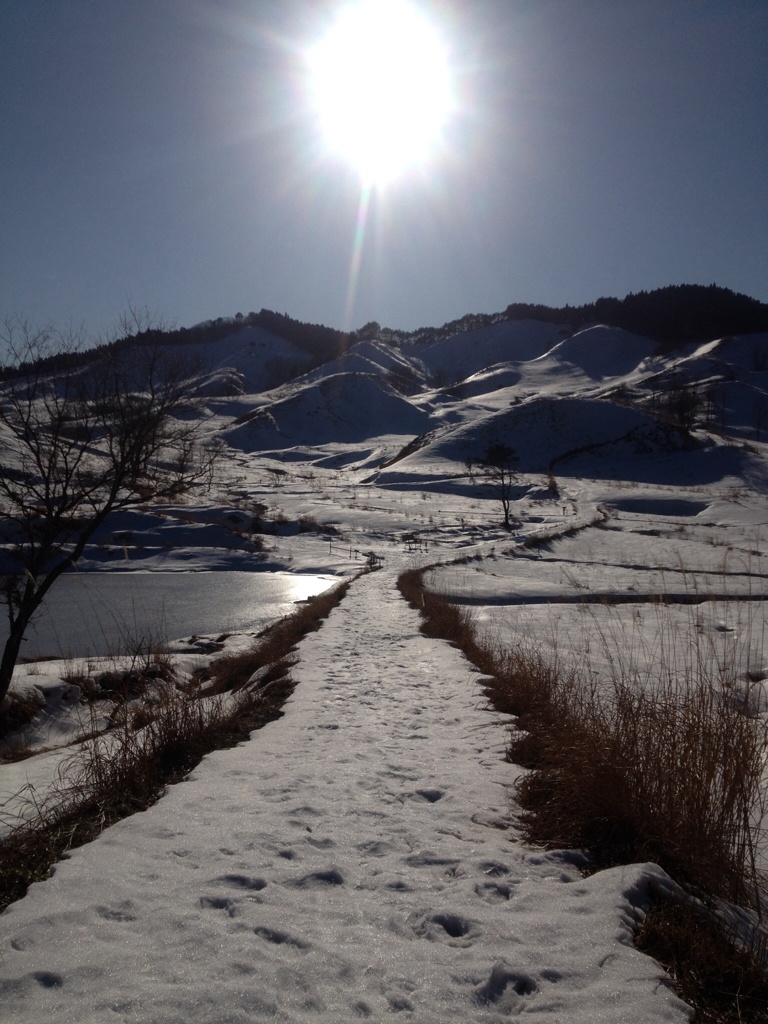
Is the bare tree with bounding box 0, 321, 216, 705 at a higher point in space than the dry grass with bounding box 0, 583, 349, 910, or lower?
higher

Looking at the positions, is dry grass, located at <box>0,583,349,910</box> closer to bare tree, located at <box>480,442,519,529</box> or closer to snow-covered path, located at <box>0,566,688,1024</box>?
snow-covered path, located at <box>0,566,688,1024</box>

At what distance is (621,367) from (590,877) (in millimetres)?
153407

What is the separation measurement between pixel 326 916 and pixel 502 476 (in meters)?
32.2

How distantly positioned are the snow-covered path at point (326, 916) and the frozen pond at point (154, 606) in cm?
786

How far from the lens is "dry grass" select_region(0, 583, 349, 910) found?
304cm

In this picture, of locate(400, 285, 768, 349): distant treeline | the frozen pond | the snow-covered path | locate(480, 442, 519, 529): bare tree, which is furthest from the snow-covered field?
locate(400, 285, 768, 349): distant treeline

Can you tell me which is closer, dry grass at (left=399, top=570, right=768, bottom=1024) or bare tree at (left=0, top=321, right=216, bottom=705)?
dry grass at (left=399, top=570, right=768, bottom=1024)

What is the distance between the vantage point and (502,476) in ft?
110

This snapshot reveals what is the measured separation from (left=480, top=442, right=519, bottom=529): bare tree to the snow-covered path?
99.1 feet

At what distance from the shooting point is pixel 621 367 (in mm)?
138500

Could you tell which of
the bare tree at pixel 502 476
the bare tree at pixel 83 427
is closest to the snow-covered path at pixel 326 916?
the bare tree at pixel 83 427

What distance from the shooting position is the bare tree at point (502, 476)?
34281mm

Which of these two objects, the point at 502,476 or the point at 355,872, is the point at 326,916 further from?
the point at 502,476

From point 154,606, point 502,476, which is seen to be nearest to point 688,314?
point 502,476
